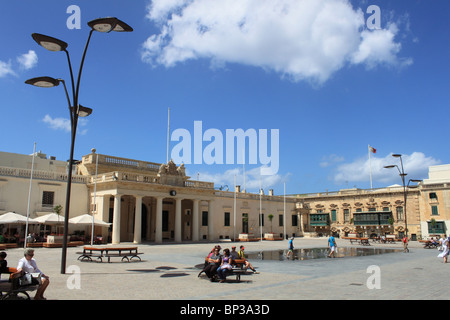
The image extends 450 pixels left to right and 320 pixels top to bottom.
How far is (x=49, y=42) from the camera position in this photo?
11922 millimetres

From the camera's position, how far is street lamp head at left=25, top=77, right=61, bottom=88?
41.1 ft

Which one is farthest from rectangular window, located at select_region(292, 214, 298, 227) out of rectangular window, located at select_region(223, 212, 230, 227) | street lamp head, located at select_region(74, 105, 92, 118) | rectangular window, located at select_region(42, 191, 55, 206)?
street lamp head, located at select_region(74, 105, 92, 118)

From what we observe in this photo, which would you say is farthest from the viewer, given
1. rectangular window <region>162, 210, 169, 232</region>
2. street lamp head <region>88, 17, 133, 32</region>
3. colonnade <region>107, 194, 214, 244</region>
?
rectangular window <region>162, 210, 169, 232</region>

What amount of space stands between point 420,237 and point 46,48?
5069 cm

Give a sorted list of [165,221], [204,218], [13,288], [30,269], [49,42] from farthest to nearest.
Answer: [204,218] < [165,221] < [49,42] < [30,269] < [13,288]

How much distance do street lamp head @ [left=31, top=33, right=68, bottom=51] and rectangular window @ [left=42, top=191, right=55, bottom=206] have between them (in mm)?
23567

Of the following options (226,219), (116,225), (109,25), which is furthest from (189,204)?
(109,25)

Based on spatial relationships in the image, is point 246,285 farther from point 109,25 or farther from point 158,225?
point 158,225

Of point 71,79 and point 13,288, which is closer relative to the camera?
point 13,288

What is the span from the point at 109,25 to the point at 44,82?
3.16 metres

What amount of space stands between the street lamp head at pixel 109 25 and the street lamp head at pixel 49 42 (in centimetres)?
117

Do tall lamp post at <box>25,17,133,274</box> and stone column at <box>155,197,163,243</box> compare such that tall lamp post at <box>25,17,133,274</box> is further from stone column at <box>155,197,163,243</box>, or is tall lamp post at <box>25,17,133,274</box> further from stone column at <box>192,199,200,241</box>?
stone column at <box>192,199,200,241</box>
